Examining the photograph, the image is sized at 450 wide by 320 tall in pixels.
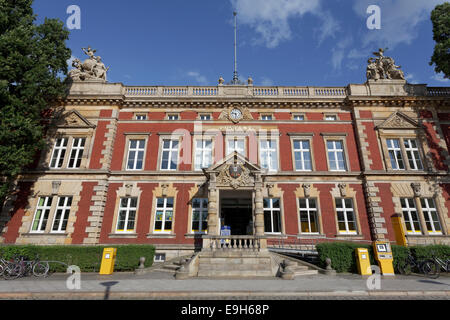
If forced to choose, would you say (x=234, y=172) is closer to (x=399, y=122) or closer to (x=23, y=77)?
(x=399, y=122)

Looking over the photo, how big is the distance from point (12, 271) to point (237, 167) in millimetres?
13888

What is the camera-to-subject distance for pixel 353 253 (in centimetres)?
1300

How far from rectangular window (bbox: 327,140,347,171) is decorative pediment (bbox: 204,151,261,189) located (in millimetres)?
7348

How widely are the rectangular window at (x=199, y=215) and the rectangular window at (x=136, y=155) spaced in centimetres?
581

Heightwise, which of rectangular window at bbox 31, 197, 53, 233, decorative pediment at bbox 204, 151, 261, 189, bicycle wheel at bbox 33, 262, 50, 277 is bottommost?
bicycle wheel at bbox 33, 262, 50, 277

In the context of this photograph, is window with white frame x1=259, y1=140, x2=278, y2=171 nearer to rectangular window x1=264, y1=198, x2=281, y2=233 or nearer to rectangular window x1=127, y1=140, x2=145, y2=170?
rectangular window x1=264, y1=198, x2=281, y2=233

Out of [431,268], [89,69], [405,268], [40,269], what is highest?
[89,69]

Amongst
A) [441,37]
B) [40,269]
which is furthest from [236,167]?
[441,37]

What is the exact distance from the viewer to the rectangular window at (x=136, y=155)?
1916cm

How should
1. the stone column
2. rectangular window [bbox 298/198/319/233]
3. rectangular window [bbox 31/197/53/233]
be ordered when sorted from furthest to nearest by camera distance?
rectangular window [bbox 298/198/319/233], rectangular window [bbox 31/197/53/233], the stone column

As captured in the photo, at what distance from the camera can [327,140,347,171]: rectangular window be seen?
19078 millimetres

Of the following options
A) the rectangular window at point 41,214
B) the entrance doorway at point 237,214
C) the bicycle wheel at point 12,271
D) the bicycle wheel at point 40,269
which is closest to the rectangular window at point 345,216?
the entrance doorway at point 237,214

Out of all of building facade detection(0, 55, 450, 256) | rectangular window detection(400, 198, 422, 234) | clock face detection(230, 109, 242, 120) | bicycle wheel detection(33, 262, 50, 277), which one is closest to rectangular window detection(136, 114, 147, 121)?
building facade detection(0, 55, 450, 256)

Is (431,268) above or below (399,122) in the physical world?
below
